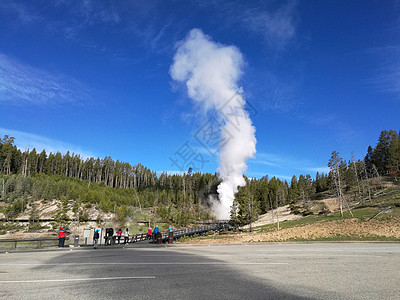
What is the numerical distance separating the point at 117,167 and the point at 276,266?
152010mm

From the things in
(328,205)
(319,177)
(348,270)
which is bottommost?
(348,270)

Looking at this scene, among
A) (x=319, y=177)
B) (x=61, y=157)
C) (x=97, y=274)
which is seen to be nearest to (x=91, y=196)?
(x=61, y=157)

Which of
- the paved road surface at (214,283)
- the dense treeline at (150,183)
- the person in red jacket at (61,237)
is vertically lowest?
the paved road surface at (214,283)

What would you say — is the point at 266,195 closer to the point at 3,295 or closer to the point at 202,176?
the point at 202,176

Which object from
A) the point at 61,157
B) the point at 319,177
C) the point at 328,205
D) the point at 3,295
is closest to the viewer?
the point at 3,295

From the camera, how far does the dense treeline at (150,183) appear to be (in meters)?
83.5

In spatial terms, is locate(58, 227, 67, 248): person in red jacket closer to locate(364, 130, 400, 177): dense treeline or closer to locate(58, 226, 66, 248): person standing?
locate(58, 226, 66, 248): person standing

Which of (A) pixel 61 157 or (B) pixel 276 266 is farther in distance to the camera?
(A) pixel 61 157

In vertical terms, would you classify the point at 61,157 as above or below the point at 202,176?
above

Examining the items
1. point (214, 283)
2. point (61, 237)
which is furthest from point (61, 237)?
point (214, 283)

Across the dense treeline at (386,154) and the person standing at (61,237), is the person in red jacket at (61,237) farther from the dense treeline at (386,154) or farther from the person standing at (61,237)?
the dense treeline at (386,154)

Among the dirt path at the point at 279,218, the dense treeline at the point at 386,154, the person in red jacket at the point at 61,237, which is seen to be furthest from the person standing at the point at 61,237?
the dense treeline at the point at 386,154

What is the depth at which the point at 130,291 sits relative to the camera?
7555 mm

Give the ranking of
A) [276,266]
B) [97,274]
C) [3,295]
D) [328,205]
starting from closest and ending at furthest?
[3,295]
[97,274]
[276,266]
[328,205]
